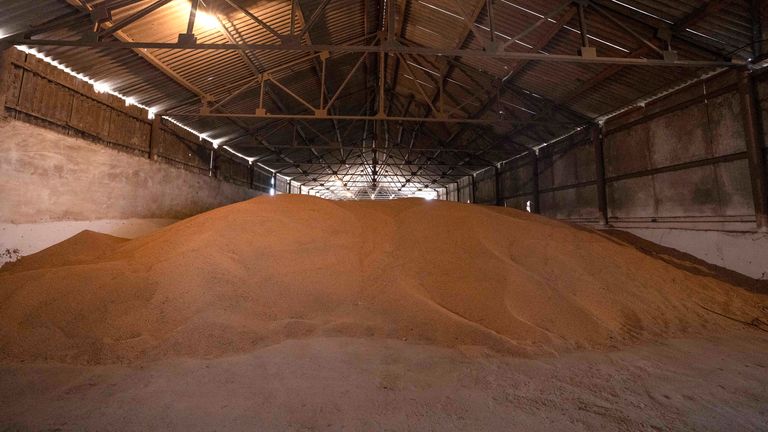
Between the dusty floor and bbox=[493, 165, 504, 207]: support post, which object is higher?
bbox=[493, 165, 504, 207]: support post

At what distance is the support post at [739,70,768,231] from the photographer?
6113 millimetres

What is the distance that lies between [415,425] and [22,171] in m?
8.59

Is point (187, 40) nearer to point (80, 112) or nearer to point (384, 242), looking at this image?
point (80, 112)

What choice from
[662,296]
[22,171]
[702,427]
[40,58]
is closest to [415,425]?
[702,427]

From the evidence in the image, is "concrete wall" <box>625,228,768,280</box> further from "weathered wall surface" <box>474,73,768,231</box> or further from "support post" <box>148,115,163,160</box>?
"support post" <box>148,115,163,160</box>

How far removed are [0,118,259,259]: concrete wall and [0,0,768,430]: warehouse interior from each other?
0.16 ft

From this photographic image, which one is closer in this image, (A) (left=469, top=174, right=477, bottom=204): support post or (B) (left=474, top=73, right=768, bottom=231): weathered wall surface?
(B) (left=474, top=73, right=768, bottom=231): weathered wall surface

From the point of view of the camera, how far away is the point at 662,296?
15.7 ft

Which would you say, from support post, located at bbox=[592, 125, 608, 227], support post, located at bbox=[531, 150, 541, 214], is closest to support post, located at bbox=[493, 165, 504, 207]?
support post, located at bbox=[531, 150, 541, 214]

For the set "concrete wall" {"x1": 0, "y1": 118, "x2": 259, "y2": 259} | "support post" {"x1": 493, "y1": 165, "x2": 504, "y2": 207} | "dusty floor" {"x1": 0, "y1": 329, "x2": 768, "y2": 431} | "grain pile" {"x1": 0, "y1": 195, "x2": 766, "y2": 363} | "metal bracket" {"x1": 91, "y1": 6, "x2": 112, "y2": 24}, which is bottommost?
"dusty floor" {"x1": 0, "y1": 329, "x2": 768, "y2": 431}

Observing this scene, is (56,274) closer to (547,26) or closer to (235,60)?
(235,60)

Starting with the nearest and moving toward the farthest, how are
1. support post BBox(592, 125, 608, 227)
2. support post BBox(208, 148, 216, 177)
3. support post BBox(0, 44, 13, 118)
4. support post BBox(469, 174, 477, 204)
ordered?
support post BBox(0, 44, 13, 118), support post BBox(592, 125, 608, 227), support post BBox(208, 148, 216, 177), support post BBox(469, 174, 477, 204)

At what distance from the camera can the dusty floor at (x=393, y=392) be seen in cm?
206

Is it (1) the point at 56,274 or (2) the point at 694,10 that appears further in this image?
(2) the point at 694,10
